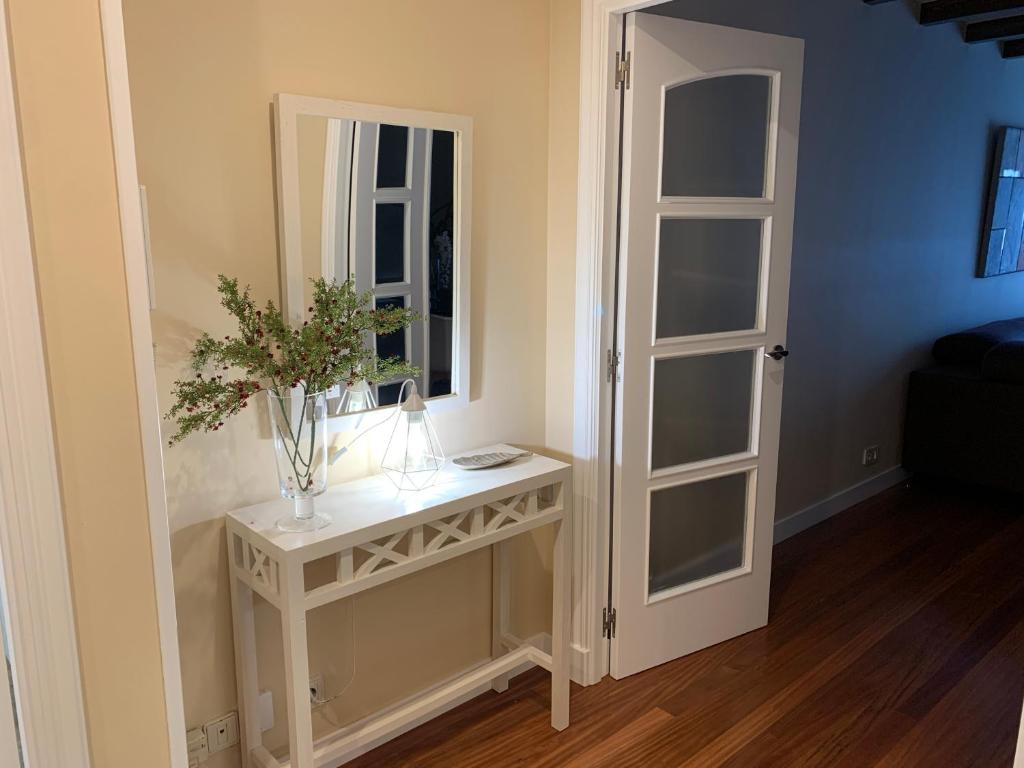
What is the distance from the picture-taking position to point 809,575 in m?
3.52

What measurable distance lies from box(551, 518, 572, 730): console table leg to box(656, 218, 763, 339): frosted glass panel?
2.36 ft

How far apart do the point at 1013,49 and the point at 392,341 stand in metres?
4.53

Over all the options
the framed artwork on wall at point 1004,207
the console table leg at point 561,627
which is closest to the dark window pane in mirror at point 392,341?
the console table leg at point 561,627

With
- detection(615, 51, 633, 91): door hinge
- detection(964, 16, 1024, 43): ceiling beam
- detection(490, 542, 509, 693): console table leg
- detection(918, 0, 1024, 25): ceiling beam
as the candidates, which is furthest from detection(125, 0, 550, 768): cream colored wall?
detection(964, 16, 1024, 43): ceiling beam

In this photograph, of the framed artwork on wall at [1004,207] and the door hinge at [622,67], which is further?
the framed artwork on wall at [1004,207]

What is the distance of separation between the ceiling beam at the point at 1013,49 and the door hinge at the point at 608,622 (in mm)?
4241

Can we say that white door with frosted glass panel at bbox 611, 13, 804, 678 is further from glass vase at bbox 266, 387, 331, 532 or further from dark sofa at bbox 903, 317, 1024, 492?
dark sofa at bbox 903, 317, 1024, 492

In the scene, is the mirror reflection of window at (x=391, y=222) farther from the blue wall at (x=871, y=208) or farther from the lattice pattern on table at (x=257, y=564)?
the blue wall at (x=871, y=208)

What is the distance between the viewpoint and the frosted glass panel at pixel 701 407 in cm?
272

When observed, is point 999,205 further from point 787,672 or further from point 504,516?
point 504,516

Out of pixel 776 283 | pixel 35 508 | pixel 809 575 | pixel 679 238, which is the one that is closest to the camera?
pixel 35 508

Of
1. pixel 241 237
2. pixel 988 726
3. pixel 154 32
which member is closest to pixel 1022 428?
pixel 988 726

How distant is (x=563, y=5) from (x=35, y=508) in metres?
1.96

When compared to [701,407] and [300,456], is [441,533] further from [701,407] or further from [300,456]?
[701,407]
